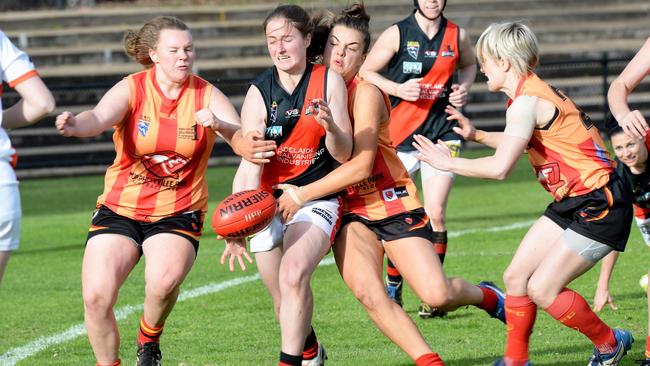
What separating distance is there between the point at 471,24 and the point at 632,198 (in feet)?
56.7

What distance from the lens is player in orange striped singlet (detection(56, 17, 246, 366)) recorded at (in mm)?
6105

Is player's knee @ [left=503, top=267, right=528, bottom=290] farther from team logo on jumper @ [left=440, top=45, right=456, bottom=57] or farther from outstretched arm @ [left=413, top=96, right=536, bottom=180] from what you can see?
team logo on jumper @ [left=440, top=45, right=456, bottom=57]

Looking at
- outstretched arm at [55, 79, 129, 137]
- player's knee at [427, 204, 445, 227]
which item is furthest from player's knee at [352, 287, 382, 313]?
player's knee at [427, 204, 445, 227]

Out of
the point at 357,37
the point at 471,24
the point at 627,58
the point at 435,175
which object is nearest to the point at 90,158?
the point at 471,24

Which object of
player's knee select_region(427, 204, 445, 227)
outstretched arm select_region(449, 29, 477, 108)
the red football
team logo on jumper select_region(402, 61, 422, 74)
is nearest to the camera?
the red football

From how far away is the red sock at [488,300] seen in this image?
262 inches

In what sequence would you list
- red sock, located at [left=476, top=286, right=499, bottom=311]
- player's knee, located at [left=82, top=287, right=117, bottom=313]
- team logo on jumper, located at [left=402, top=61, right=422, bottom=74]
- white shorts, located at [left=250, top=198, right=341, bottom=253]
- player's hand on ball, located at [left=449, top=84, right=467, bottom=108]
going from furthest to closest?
team logo on jumper, located at [left=402, top=61, right=422, bottom=74]
player's hand on ball, located at [left=449, top=84, right=467, bottom=108]
red sock, located at [left=476, top=286, right=499, bottom=311]
white shorts, located at [left=250, top=198, right=341, bottom=253]
player's knee, located at [left=82, top=287, right=117, bottom=313]

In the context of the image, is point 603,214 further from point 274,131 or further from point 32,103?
point 32,103

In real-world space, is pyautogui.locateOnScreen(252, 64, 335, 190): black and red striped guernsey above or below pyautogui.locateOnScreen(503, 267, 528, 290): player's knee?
above

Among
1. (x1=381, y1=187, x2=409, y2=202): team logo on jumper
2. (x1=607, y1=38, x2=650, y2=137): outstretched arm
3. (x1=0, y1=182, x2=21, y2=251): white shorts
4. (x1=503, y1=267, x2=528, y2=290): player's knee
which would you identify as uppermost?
(x1=607, y1=38, x2=650, y2=137): outstretched arm

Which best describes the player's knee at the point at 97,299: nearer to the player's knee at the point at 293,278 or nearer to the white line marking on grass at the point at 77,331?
the player's knee at the point at 293,278

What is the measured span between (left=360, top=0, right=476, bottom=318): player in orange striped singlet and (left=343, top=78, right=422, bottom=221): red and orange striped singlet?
7.25 ft

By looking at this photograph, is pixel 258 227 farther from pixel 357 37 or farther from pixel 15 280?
pixel 15 280

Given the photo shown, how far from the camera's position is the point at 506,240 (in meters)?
11.4
